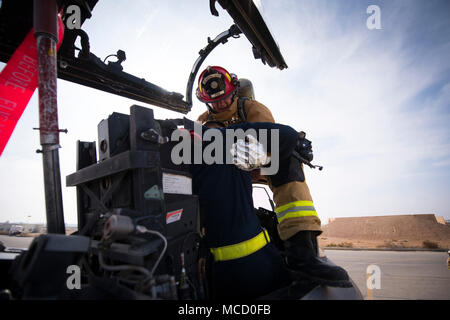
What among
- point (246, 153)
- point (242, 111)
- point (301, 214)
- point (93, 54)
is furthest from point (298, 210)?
point (93, 54)

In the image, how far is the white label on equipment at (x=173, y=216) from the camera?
1366 mm

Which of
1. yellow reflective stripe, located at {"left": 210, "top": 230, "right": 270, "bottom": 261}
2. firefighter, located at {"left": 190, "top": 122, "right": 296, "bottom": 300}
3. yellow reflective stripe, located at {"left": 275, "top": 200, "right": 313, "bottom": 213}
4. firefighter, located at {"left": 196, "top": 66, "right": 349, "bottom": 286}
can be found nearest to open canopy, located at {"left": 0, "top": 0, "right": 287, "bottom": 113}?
firefighter, located at {"left": 196, "top": 66, "right": 349, "bottom": 286}

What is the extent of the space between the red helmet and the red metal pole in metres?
1.58

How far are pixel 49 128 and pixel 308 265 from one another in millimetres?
2090

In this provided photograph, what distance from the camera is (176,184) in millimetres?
1494

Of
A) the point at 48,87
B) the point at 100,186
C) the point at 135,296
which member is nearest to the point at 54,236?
the point at 135,296

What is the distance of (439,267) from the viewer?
655 centimetres

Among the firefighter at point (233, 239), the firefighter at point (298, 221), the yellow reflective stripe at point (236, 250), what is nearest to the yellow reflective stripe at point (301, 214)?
the firefighter at point (298, 221)

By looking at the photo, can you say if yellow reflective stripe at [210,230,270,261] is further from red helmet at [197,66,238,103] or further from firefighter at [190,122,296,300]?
red helmet at [197,66,238,103]

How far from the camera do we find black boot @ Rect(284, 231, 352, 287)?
5.46 feet

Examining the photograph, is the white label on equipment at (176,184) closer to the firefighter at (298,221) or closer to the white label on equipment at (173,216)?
the white label on equipment at (173,216)

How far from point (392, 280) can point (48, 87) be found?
7338mm
